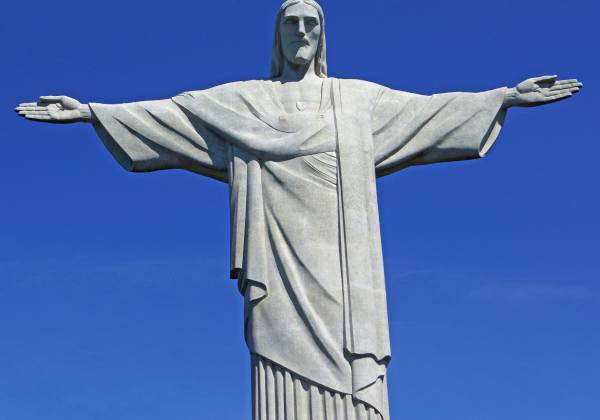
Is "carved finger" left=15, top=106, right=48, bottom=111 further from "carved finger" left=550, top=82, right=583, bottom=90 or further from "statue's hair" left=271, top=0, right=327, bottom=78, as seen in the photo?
"carved finger" left=550, top=82, right=583, bottom=90

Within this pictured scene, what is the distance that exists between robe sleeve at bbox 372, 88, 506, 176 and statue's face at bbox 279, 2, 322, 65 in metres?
1.36

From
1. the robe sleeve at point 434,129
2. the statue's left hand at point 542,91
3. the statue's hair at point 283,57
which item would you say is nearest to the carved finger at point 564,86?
the statue's left hand at point 542,91

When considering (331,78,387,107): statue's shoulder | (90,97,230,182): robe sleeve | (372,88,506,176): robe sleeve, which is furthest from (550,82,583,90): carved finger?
(90,97,230,182): robe sleeve

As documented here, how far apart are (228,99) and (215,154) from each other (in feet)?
2.85

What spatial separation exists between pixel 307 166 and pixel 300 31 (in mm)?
2233

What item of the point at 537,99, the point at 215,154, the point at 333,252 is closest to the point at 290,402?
the point at 333,252

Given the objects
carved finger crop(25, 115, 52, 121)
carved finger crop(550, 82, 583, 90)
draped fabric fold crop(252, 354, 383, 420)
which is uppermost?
carved finger crop(550, 82, 583, 90)

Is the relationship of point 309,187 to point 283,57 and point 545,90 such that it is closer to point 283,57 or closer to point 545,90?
point 283,57

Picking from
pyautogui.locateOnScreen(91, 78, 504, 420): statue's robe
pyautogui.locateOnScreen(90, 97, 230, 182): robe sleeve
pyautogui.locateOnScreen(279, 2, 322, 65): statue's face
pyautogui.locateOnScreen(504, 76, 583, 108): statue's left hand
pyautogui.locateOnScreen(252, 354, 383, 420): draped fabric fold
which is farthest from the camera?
pyautogui.locateOnScreen(279, 2, 322, 65): statue's face

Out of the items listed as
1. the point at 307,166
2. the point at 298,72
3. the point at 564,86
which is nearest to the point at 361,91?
the point at 298,72

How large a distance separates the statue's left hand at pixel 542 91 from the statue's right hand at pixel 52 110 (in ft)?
21.1

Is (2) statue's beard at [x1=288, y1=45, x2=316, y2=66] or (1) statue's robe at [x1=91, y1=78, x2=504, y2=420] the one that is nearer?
(1) statue's robe at [x1=91, y1=78, x2=504, y2=420]

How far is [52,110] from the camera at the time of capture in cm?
1905

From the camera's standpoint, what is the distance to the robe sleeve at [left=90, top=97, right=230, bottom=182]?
19125 mm
